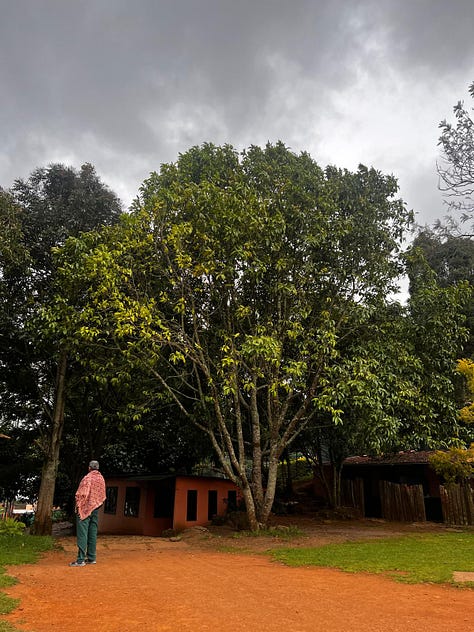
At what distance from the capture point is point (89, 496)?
8.60 m

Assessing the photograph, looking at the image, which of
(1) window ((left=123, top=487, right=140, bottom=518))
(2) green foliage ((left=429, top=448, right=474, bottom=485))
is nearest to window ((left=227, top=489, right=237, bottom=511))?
(1) window ((left=123, top=487, right=140, bottom=518))

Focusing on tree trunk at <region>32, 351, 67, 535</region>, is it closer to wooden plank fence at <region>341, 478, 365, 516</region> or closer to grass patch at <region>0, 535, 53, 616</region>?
grass patch at <region>0, 535, 53, 616</region>

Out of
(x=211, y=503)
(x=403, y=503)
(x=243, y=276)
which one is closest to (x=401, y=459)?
(x=403, y=503)

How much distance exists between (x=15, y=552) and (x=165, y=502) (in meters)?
11.8

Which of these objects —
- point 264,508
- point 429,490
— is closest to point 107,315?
point 264,508

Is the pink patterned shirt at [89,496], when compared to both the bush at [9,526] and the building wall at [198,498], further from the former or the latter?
the building wall at [198,498]

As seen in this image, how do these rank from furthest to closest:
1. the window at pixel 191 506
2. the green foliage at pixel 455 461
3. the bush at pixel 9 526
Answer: the window at pixel 191 506
the green foliage at pixel 455 461
the bush at pixel 9 526

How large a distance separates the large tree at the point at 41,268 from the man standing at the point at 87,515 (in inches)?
220

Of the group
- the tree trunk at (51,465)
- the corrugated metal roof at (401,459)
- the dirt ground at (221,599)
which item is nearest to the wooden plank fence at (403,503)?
the corrugated metal roof at (401,459)

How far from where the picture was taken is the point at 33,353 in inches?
622

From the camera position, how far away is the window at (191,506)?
62.6ft

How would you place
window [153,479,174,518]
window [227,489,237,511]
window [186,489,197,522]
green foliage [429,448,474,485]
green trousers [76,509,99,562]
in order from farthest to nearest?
window [153,479,174,518] → window [227,489,237,511] → window [186,489,197,522] → green foliage [429,448,474,485] → green trousers [76,509,99,562]

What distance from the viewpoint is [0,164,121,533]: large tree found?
542 inches

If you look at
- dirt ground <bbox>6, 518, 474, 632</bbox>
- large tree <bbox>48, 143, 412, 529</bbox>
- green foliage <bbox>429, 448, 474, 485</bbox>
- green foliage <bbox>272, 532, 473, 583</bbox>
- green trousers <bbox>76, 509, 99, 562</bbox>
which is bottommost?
green foliage <bbox>272, 532, 473, 583</bbox>
